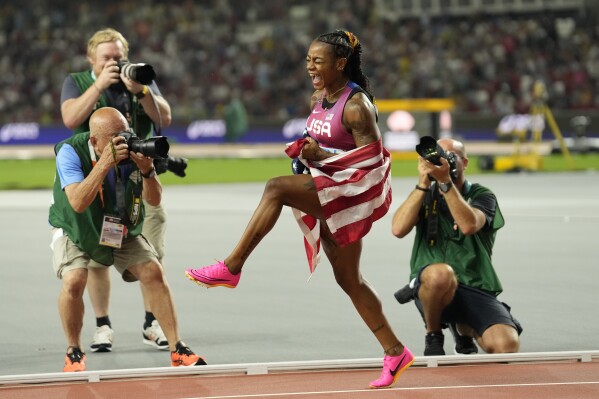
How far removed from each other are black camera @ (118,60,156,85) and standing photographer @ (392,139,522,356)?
6.14 ft

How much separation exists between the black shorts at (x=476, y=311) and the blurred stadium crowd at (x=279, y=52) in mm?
28863

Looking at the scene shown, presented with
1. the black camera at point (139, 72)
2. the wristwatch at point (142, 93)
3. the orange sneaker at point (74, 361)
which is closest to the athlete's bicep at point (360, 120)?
the black camera at point (139, 72)

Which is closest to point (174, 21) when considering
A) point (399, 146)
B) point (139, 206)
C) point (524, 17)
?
point (524, 17)

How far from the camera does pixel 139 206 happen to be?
23.1 feet

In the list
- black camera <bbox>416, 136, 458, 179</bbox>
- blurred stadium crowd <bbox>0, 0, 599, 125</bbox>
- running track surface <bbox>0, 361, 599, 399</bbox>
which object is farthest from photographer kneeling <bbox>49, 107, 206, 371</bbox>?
blurred stadium crowd <bbox>0, 0, 599, 125</bbox>

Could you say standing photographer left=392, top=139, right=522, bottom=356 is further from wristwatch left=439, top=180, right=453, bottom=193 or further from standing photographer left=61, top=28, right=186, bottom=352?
standing photographer left=61, top=28, right=186, bottom=352

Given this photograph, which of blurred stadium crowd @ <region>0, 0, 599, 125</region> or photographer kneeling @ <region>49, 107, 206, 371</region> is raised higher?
blurred stadium crowd @ <region>0, 0, 599, 125</region>

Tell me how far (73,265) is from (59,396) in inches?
41.6

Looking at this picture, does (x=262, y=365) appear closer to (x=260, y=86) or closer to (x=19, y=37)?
(x=260, y=86)

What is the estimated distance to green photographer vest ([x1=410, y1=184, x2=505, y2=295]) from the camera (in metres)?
7.26

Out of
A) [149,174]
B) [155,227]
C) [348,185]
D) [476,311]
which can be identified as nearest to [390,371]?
[348,185]

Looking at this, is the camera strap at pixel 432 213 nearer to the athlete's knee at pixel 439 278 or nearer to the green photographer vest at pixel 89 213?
the athlete's knee at pixel 439 278

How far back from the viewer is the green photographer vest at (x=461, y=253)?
726 cm

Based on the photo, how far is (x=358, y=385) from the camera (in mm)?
6242
